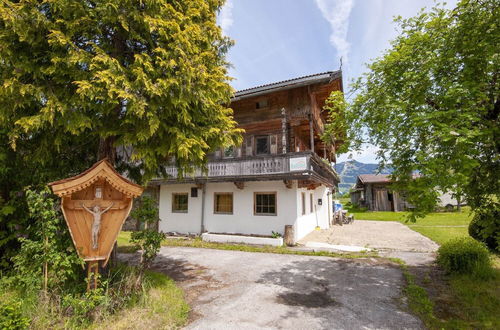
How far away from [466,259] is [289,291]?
5639 mm

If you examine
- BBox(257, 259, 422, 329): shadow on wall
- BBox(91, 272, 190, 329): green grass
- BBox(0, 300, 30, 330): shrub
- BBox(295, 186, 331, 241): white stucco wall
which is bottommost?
BBox(257, 259, 422, 329): shadow on wall

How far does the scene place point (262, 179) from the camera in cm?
1309

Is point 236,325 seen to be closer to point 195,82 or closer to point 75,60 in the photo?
point 195,82

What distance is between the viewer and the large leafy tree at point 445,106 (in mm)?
4449

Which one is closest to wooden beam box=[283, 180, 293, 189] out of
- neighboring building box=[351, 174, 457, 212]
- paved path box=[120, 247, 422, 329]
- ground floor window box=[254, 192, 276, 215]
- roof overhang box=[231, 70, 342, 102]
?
ground floor window box=[254, 192, 276, 215]

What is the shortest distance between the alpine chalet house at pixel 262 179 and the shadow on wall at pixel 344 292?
14.0 ft

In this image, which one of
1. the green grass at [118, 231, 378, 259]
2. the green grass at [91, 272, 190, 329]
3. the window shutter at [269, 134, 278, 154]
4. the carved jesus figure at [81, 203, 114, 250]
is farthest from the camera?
the window shutter at [269, 134, 278, 154]

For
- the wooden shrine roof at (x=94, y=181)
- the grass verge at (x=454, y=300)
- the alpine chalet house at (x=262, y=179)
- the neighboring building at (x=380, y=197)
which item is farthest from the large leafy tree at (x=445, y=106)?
the neighboring building at (x=380, y=197)

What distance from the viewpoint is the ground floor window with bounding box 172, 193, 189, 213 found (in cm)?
1622

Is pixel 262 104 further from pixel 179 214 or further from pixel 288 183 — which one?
pixel 179 214

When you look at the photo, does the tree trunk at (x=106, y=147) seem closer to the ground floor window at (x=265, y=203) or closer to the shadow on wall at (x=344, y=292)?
the shadow on wall at (x=344, y=292)

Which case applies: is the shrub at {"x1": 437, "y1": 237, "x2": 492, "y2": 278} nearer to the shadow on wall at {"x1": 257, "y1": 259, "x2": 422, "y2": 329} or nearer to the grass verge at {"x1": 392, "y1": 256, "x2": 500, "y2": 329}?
the grass verge at {"x1": 392, "y1": 256, "x2": 500, "y2": 329}

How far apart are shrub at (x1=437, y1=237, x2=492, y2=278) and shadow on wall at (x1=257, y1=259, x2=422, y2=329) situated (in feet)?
4.88

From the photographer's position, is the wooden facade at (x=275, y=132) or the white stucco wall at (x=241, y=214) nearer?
the wooden facade at (x=275, y=132)
